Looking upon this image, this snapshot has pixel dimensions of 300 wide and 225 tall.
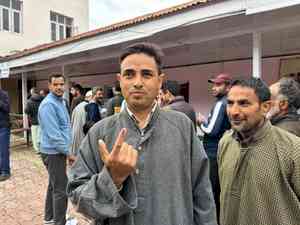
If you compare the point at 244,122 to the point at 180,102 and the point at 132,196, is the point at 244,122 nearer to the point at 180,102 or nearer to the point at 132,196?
the point at 132,196

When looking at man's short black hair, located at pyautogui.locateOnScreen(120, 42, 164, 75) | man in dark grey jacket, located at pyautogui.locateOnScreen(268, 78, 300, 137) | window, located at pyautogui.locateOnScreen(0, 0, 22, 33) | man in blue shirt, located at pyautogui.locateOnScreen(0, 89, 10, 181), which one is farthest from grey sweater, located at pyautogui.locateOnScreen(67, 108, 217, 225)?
window, located at pyautogui.locateOnScreen(0, 0, 22, 33)

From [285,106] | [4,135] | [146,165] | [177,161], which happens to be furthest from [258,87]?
[4,135]

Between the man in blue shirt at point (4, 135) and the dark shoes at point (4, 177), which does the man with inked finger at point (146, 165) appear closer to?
the man in blue shirt at point (4, 135)

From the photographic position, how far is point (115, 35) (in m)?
6.55

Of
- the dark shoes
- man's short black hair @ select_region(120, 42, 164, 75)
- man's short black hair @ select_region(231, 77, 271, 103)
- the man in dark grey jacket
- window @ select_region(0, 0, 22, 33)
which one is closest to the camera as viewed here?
man's short black hair @ select_region(120, 42, 164, 75)

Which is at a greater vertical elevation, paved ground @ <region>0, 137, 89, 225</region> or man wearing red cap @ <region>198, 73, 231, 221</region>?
man wearing red cap @ <region>198, 73, 231, 221</region>

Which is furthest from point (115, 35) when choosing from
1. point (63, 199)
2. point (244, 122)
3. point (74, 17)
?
point (74, 17)

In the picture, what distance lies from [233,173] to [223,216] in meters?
0.29

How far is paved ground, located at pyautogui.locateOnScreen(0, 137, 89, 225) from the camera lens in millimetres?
4535

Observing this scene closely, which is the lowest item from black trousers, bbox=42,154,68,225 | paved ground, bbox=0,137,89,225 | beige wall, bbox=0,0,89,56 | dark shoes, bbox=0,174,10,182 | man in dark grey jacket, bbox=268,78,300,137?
paved ground, bbox=0,137,89,225

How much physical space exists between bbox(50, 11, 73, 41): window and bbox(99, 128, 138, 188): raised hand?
73.1ft

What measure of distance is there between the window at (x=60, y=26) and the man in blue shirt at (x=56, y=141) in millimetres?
19588

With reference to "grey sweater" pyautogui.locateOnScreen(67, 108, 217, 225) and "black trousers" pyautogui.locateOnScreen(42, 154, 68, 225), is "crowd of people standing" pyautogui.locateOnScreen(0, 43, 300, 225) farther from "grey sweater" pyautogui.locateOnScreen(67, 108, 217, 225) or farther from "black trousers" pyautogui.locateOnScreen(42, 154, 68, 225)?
"black trousers" pyautogui.locateOnScreen(42, 154, 68, 225)

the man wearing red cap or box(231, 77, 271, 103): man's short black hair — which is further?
the man wearing red cap
